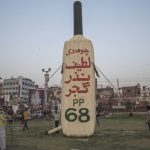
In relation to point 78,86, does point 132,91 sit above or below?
above

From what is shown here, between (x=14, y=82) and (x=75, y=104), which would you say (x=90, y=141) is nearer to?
(x=75, y=104)

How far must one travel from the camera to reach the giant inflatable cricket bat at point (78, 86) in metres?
15.5

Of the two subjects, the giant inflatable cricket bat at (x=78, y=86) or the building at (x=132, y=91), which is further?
the building at (x=132, y=91)

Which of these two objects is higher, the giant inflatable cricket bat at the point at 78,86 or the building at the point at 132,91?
the building at the point at 132,91

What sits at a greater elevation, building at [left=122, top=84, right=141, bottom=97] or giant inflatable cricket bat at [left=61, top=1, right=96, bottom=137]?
building at [left=122, top=84, right=141, bottom=97]

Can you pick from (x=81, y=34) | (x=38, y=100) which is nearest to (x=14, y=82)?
(x=38, y=100)

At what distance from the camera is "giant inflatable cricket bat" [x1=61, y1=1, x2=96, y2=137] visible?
15523 millimetres

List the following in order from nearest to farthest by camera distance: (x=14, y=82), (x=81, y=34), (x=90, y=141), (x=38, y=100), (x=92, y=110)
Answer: (x=90, y=141) < (x=92, y=110) < (x=81, y=34) < (x=38, y=100) < (x=14, y=82)

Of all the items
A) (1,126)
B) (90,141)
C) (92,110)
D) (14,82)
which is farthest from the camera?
(14,82)

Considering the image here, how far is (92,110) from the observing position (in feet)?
51.1

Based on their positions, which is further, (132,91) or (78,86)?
(132,91)

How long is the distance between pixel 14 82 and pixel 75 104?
134 meters

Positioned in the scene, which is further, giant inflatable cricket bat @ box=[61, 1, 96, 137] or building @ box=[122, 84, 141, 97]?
building @ box=[122, 84, 141, 97]

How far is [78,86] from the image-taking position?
16.0 m
